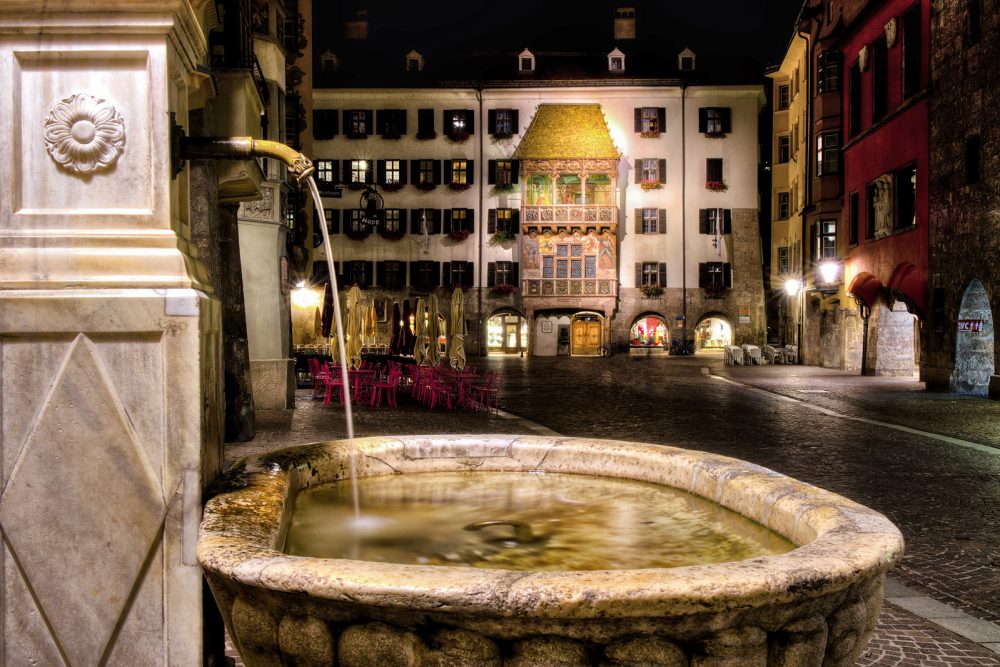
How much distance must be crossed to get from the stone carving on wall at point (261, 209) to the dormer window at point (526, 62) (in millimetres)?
30918

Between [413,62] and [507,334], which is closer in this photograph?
[507,334]

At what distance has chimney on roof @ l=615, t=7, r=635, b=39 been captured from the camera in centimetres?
4769

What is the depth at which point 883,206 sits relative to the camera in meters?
23.8

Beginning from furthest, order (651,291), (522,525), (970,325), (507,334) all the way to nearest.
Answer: (507,334) < (651,291) < (970,325) < (522,525)

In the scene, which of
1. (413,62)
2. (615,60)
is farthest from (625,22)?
(413,62)

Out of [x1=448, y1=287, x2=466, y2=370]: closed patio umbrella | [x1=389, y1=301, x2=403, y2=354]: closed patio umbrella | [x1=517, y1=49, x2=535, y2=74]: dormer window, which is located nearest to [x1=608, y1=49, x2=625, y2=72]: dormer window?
[x1=517, y1=49, x2=535, y2=74]: dormer window

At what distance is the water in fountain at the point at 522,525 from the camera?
274 cm

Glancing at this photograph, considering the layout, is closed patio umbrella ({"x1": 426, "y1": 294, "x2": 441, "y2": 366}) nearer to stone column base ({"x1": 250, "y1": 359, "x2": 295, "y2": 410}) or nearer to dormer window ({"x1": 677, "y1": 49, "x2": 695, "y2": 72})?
stone column base ({"x1": 250, "y1": 359, "x2": 295, "y2": 410})

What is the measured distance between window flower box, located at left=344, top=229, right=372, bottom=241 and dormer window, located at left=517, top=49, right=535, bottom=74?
11800mm

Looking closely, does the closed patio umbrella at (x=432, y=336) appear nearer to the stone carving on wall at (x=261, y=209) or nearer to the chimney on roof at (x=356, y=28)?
the stone carving on wall at (x=261, y=209)

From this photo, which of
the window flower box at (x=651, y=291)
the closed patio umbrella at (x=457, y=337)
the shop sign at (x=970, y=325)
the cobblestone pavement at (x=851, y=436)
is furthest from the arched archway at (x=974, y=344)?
the window flower box at (x=651, y=291)

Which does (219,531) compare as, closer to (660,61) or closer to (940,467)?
(940,467)

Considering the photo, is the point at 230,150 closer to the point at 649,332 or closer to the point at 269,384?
the point at 269,384

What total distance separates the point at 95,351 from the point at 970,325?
791 inches
